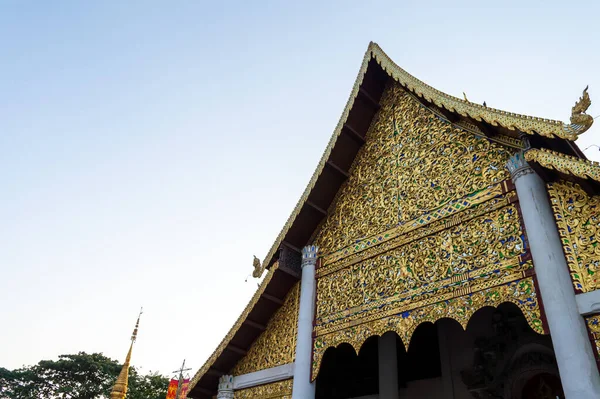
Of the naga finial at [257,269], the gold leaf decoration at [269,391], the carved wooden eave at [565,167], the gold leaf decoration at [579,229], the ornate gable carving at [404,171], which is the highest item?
the ornate gable carving at [404,171]

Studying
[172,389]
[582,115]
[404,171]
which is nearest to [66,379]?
[172,389]

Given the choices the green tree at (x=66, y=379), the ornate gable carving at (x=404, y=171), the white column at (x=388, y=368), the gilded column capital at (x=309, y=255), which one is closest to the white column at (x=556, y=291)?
the ornate gable carving at (x=404, y=171)

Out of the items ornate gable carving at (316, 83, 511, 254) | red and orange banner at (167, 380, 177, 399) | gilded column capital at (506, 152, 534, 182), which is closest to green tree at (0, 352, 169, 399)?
red and orange banner at (167, 380, 177, 399)

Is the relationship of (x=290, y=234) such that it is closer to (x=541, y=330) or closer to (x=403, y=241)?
(x=403, y=241)

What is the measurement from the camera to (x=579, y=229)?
12.2 ft

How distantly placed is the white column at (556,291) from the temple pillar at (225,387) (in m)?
4.20

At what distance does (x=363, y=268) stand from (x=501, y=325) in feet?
7.92

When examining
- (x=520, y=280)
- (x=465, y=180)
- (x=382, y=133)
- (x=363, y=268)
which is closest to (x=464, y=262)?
(x=520, y=280)

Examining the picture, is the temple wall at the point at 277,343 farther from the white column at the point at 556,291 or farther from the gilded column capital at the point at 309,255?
the white column at the point at 556,291

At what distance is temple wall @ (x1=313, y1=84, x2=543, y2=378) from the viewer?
415 cm

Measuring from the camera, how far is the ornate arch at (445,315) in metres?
3.71

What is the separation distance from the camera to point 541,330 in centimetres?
352

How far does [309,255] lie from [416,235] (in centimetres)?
165

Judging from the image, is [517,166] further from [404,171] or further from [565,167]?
[404,171]
